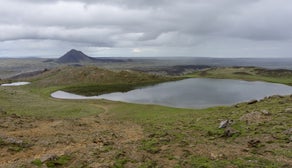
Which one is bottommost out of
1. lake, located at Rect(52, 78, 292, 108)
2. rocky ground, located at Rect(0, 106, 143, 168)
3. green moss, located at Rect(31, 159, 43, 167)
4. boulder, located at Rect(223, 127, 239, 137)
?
lake, located at Rect(52, 78, 292, 108)

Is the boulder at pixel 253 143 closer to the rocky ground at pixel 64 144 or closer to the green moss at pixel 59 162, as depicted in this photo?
the rocky ground at pixel 64 144

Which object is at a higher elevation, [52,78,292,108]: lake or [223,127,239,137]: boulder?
[223,127,239,137]: boulder

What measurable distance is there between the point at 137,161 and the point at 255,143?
9278 mm

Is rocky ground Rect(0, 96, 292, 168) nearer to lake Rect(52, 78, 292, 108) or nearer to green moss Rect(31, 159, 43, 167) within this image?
green moss Rect(31, 159, 43, 167)

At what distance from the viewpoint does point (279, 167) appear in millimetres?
15938

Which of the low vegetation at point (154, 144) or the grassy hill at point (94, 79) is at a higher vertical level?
the low vegetation at point (154, 144)

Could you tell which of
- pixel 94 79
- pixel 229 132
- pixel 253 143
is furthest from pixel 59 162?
pixel 94 79

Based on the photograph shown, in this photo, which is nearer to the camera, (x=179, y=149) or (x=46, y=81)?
(x=179, y=149)

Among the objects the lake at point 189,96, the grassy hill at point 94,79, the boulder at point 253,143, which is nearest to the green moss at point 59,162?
the boulder at point 253,143

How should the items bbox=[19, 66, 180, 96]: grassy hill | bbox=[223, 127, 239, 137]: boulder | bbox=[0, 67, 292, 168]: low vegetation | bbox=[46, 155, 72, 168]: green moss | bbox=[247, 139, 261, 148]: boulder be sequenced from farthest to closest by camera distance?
1. bbox=[19, 66, 180, 96]: grassy hill
2. bbox=[223, 127, 239, 137]: boulder
3. bbox=[247, 139, 261, 148]: boulder
4. bbox=[0, 67, 292, 168]: low vegetation
5. bbox=[46, 155, 72, 168]: green moss

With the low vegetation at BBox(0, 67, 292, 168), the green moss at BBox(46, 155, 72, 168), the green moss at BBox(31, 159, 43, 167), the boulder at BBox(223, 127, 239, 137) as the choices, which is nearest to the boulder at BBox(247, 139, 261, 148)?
the low vegetation at BBox(0, 67, 292, 168)

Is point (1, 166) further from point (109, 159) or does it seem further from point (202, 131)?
point (202, 131)

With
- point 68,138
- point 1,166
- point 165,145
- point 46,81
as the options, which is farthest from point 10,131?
point 46,81

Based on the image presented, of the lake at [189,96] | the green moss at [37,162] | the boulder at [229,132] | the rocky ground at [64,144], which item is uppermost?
the boulder at [229,132]
